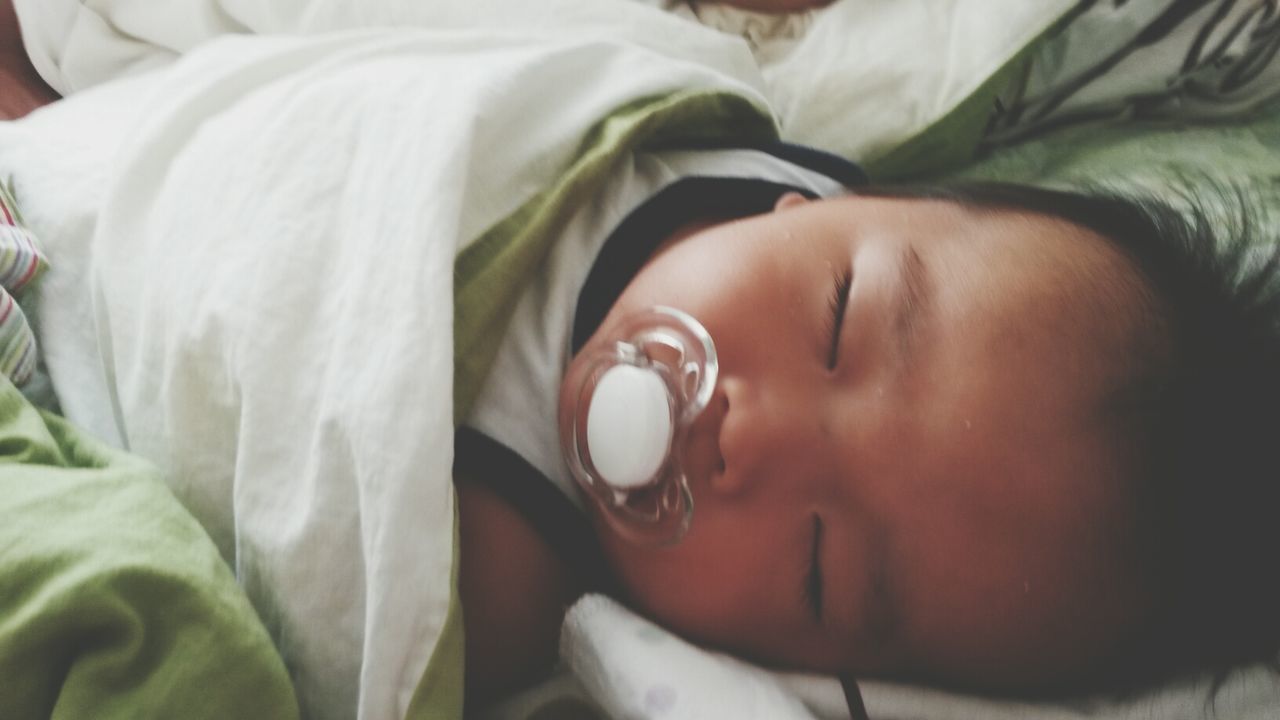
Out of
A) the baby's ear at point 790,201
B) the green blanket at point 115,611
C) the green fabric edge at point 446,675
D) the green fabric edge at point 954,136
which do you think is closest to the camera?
the green blanket at point 115,611

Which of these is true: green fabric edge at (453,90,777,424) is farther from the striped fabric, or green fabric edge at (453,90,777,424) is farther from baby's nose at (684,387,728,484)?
the striped fabric

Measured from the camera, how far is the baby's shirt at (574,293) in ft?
2.24

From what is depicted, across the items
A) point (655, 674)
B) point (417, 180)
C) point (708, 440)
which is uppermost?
point (417, 180)

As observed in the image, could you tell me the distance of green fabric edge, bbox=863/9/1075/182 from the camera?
93 cm

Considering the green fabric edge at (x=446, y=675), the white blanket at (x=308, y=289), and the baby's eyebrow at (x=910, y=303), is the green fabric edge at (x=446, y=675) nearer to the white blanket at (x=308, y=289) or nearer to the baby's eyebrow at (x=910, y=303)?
the white blanket at (x=308, y=289)

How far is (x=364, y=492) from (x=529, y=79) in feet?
1.26

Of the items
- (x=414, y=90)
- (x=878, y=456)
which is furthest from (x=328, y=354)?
(x=878, y=456)

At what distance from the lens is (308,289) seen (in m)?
0.65

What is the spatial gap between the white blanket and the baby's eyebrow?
303 mm

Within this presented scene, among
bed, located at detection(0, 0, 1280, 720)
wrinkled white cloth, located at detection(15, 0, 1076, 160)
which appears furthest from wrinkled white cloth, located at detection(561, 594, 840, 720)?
wrinkled white cloth, located at detection(15, 0, 1076, 160)

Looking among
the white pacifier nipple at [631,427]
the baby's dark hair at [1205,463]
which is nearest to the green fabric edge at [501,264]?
the white pacifier nipple at [631,427]

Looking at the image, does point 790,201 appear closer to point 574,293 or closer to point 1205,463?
point 574,293

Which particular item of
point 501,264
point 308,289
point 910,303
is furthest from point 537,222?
point 910,303

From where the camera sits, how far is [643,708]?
608 millimetres
